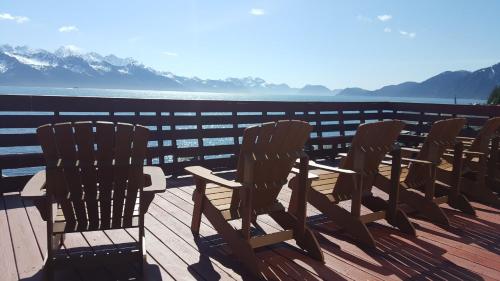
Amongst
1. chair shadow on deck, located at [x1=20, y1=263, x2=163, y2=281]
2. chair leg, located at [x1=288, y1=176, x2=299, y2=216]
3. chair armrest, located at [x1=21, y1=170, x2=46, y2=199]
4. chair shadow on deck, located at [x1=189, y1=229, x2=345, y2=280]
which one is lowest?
chair shadow on deck, located at [x1=189, y1=229, x2=345, y2=280]

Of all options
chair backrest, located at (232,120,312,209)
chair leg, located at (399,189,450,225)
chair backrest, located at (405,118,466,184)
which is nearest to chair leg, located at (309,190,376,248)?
chair backrest, located at (232,120,312,209)

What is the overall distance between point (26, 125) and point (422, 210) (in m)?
4.60

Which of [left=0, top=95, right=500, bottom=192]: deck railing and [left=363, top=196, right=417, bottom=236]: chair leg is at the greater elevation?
[left=0, top=95, right=500, bottom=192]: deck railing

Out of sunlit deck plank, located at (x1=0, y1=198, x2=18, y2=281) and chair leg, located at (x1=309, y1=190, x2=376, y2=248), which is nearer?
sunlit deck plank, located at (x1=0, y1=198, x2=18, y2=281)

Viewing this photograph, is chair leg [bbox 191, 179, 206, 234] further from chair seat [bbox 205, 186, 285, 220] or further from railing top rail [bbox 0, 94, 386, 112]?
railing top rail [bbox 0, 94, 386, 112]

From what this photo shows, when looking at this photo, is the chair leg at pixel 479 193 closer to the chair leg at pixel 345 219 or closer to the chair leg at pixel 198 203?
the chair leg at pixel 345 219

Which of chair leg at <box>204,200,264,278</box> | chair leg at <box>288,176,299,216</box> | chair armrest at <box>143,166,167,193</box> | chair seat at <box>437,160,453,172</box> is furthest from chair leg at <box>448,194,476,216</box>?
chair armrest at <box>143,166,167,193</box>

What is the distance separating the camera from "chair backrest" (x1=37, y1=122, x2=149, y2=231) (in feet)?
7.93

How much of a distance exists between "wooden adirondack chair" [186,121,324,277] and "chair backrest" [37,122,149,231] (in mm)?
585

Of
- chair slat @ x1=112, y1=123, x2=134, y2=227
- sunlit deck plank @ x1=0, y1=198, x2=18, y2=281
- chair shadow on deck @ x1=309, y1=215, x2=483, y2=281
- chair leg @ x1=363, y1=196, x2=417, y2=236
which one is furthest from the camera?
chair leg @ x1=363, y1=196, x2=417, y2=236

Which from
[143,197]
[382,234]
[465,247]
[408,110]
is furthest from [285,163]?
[408,110]

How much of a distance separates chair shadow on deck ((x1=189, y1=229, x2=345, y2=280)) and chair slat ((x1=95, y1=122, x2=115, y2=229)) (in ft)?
2.56

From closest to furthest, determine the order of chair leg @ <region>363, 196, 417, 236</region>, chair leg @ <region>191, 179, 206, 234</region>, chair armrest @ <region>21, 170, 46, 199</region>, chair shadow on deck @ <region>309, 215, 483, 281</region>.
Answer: chair armrest @ <region>21, 170, 46, 199</region>, chair shadow on deck @ <region>309, 215, 483, 281</region>, chair leg @ <region>191, 179, 206, 234</region>, chair leg @ <region>363, 196, 417, 236</region>

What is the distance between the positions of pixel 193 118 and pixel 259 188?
3.53 m
